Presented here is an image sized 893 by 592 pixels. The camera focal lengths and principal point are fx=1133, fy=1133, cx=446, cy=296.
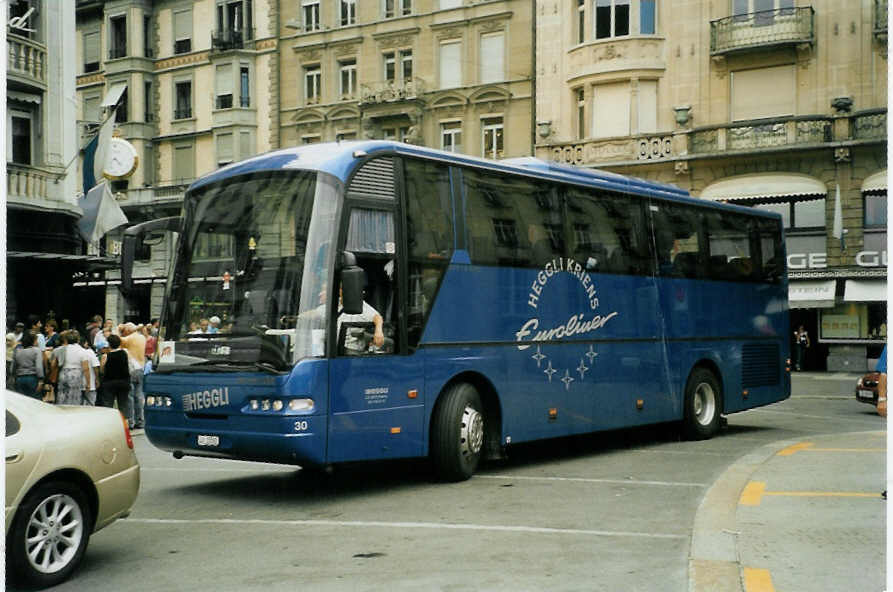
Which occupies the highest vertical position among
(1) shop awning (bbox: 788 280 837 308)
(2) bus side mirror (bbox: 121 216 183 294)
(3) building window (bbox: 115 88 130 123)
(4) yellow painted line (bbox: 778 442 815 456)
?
(3) building window (bbox: 115 88 130 123)

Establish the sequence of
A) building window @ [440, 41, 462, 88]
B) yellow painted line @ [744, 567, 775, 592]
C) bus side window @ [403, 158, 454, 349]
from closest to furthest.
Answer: yellow painted line @ [744, 567, 775, 592] → bus side window @ [403, 158, 454, 349] → building window @ [440, 41, 462, 88]

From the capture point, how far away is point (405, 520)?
9.31 meters

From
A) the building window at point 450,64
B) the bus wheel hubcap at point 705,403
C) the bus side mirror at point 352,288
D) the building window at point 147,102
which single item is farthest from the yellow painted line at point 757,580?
the building window at point 147,102

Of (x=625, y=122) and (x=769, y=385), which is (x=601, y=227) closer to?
(x=769, y=385)

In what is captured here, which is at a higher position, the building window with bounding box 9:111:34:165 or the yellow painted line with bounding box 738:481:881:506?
the building window with bounding box 9:111:34:165

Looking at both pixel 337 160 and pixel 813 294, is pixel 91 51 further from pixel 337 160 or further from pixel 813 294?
pixel 337 160

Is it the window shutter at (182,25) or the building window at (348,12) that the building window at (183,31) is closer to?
the window shutter at (182,25)

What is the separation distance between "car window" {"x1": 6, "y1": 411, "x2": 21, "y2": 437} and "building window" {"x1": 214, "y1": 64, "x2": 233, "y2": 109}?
42848 millimetres

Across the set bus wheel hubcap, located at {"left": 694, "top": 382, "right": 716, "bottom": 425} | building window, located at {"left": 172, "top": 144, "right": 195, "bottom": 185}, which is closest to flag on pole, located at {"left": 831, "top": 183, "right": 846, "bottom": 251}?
bus wheel hubcap, located at {"left": 694, "top": 382, "right": 716, "bottom": 425}

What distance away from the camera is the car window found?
678cm

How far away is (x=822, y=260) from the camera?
119 feet

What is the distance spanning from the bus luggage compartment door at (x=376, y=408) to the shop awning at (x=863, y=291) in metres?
27.2

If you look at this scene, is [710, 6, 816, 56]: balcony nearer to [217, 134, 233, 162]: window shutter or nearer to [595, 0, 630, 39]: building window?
[595, 0, 630, 39]: building window

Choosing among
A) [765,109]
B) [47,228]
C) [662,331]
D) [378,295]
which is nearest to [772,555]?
[378,295]
